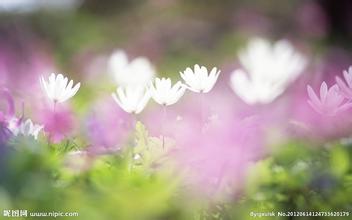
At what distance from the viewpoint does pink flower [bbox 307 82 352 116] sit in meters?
0.92

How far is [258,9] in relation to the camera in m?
3.97

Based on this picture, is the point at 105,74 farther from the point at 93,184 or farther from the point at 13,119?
the point at 93,184

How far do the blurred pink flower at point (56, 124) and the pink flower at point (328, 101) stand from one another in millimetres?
336

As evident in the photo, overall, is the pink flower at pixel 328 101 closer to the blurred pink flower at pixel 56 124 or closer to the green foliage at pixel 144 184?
the green foliage at pixel 144 184

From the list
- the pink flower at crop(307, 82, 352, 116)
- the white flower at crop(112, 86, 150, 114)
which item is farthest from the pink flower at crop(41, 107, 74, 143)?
the pink flower at crop(307, 82, 352, 116)

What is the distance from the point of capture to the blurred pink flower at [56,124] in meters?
0.98

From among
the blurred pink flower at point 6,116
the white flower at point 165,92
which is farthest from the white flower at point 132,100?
the blurred pink flower at point 6,116

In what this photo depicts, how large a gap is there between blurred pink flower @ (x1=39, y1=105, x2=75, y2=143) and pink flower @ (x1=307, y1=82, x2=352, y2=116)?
1.10ft

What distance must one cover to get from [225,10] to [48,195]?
3.23 meters

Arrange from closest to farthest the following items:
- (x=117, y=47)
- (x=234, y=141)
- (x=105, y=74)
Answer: (x=234, y=141)
(x=105, y=74)
(x=117, y=47)

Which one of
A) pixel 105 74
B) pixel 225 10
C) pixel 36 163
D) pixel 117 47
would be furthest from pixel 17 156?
pixel 225 10

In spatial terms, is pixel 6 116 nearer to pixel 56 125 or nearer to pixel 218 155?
pixel 56 125

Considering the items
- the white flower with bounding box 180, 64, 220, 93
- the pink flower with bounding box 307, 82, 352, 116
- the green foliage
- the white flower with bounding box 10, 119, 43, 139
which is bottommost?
the green foliage

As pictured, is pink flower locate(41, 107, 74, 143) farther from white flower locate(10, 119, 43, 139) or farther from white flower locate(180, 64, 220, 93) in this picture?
white flower locate(180, 64, 220, 93)
